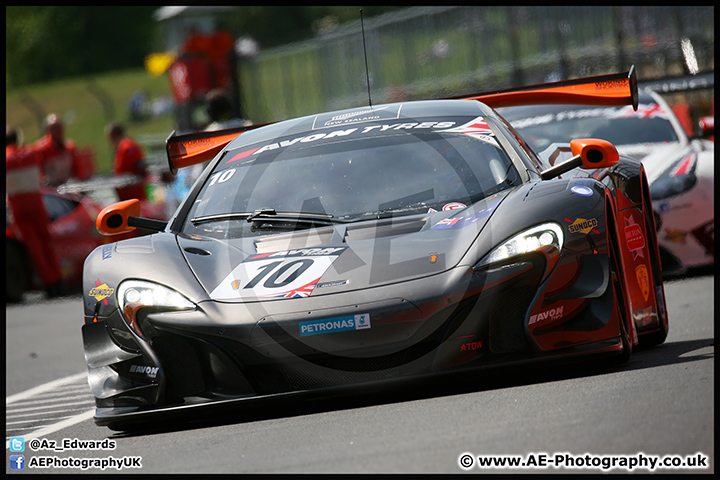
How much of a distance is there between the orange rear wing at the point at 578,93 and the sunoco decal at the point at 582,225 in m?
1.89

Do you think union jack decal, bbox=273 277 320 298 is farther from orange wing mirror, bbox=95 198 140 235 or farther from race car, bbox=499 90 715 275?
race car, bbox=499 90 715 275

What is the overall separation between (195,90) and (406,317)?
20468 millimetres

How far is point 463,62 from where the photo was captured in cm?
1791

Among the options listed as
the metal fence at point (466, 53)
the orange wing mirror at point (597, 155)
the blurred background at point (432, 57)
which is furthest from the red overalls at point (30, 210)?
the orange wing mirror at point (597, 155)

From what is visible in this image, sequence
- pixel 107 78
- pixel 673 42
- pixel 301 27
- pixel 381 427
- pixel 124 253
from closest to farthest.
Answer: pixel 381 427, pixel 124 253, pixel 673 42, pixel 107 78, pixel 301 27

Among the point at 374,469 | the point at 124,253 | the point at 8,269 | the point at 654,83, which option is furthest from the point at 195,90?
the point at 374,469

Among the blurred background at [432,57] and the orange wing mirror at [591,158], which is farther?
the blurred background at [432,57]

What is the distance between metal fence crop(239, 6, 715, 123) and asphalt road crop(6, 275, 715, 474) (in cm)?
1142

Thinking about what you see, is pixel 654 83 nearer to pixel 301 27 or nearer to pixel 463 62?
pixel 463 62

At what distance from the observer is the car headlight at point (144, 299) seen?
443 centimetres

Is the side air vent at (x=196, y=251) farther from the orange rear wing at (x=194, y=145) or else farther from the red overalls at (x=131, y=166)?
the red overalls at (x=131, y=166)

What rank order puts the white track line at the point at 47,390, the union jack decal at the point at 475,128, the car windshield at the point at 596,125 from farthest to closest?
the car windshield at the point at 596,125, the union jack decal at the point at 475,128, the white track line at the point at 47,390

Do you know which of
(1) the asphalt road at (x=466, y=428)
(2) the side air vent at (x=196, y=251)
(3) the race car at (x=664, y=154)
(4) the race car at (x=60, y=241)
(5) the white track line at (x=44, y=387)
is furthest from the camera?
(4) the race car at (x=60, y=241)

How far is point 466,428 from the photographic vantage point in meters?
3.75
